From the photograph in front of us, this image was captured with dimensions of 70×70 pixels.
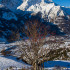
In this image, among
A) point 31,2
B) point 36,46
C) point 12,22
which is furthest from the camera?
point 31,2

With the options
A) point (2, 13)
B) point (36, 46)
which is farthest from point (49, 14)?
point (36, 46)

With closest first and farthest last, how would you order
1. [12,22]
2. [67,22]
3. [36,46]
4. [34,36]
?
1. [34,36]
2. [36,46]
3. [67,22]
4. [12,22]

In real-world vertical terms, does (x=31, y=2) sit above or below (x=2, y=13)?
above

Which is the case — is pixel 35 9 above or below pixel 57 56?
above

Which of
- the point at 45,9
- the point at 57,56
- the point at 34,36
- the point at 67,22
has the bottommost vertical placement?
→ the point at 57,56

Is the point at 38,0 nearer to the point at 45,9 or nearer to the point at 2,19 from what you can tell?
the point at 45,9

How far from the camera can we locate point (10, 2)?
15525cm

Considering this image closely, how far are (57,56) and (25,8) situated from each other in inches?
6074

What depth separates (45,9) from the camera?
13762cm

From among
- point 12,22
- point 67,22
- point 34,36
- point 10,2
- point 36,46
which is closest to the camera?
point 34,36

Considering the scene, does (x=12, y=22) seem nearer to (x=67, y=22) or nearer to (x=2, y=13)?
(x=2, y=13)

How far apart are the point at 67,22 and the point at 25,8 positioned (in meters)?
97.4

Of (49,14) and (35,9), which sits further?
(35,9)

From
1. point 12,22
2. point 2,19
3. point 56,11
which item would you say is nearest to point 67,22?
point 56,11
